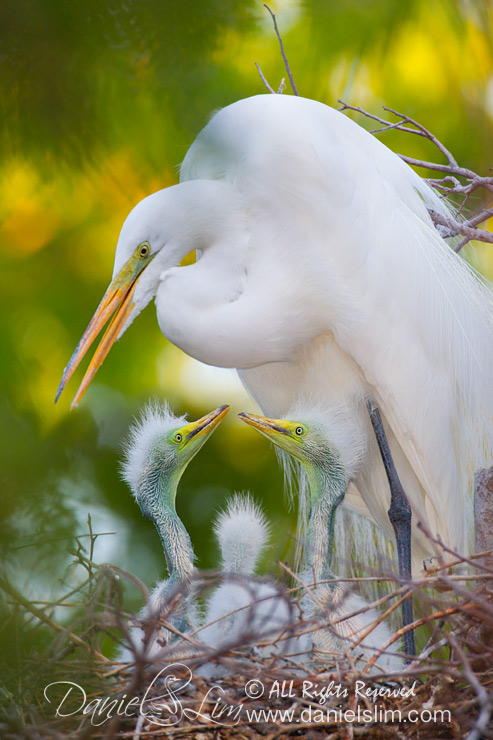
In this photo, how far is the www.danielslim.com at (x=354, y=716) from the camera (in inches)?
40.4

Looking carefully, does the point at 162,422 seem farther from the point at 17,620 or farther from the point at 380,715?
the point at 17,620

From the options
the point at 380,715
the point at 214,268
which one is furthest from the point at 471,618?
the point at 214,268

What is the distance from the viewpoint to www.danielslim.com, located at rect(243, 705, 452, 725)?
103 cm

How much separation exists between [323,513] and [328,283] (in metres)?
0.50

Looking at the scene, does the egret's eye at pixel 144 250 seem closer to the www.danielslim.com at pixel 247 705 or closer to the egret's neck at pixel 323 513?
the egret's neck at pixel 323 513

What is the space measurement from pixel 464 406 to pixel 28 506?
5.40 ft

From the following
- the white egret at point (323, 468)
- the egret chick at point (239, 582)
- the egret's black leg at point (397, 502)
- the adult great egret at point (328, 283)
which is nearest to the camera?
the egret chick at point (239, 582)

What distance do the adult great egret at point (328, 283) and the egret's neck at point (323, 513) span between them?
0.24 metres

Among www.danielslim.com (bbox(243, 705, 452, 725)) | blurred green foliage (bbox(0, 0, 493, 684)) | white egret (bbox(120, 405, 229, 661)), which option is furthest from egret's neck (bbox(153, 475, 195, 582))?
blurred green foliage (bbox(0, 0, 493, 684))

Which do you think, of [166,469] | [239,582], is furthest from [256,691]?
[166,469]

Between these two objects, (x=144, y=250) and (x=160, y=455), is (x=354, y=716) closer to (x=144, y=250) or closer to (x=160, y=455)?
(x=160, y=455)

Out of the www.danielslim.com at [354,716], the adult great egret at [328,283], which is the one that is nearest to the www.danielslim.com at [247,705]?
the www.danielslim.com at [354,716]

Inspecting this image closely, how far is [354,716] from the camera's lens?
1021mm

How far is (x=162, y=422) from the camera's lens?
169 centimetres
